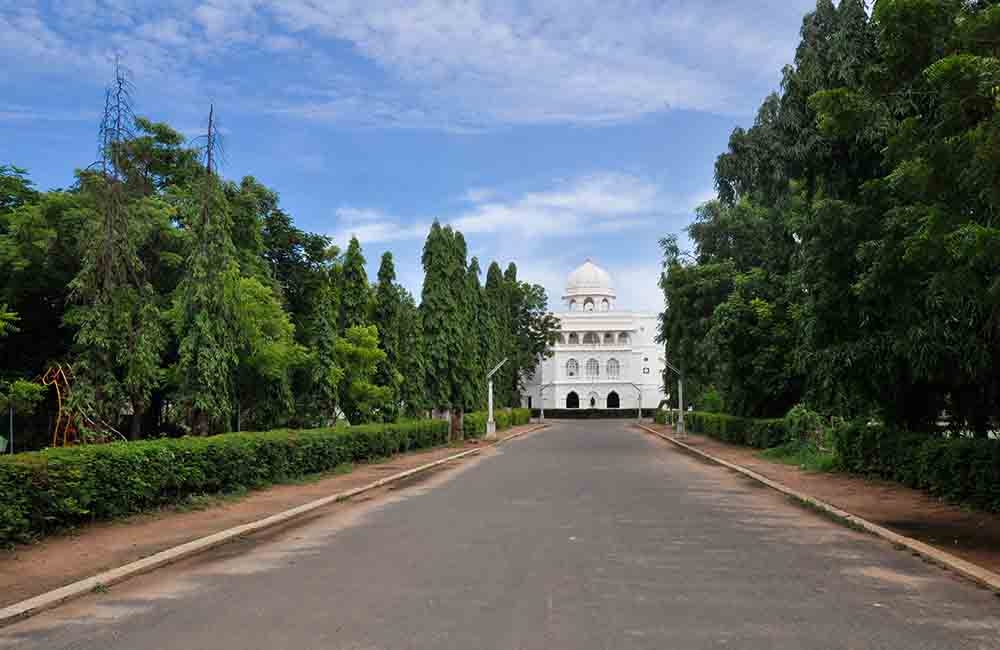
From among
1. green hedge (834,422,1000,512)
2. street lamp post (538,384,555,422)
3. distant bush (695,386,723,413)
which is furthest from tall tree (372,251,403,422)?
street lamp post (538,384,555,422)

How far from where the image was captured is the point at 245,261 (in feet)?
110

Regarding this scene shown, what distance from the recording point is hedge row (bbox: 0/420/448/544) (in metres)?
10.4

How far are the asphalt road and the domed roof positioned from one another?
96.8 meters

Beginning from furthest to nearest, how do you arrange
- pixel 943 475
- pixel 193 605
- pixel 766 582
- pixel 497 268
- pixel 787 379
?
pixel 497 268 → pixel 787 379 → pixel 943 475 → pixel 766 582 → pixel 193 605

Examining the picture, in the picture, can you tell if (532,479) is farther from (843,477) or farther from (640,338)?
(640,338)

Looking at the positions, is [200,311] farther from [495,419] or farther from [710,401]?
[710,401]

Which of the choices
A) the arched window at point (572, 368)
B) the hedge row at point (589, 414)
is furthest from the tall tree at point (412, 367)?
the arched window at point (572, 368)

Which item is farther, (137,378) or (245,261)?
(245,261)

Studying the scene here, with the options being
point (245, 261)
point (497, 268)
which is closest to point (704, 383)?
point (497, 268)

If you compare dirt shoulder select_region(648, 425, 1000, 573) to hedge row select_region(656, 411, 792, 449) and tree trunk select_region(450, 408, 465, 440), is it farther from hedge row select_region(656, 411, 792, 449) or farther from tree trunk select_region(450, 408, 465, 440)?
tree trunk select_region(450, 408, 465, 440)

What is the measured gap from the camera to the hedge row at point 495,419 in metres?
45.8

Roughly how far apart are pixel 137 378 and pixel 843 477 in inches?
614

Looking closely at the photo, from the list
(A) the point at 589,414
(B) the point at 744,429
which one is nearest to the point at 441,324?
(B) the point at 744,429

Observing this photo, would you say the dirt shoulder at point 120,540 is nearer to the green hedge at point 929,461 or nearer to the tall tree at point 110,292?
the tall tree at point 110,292
